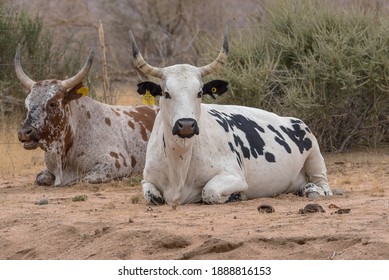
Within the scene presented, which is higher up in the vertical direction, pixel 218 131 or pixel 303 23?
pixel 303 23

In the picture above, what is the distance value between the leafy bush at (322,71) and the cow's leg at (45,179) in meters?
3.22

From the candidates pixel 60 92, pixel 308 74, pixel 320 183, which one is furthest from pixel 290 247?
pixel 308 74

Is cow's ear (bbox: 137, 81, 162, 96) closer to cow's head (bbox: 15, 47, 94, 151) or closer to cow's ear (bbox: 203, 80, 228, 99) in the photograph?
cow's ear (bbox: 203, 80, 228, 99)

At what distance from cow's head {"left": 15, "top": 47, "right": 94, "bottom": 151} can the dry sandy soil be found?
4.99 feet

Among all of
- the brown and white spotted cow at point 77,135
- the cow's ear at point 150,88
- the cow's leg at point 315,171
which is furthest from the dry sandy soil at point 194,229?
the brown and white spotted cow at point 77,135

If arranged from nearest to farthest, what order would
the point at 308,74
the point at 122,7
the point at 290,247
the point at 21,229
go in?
the point at 290,247 < the point at 21,229 < the point at 308,74 < the point at 122,7

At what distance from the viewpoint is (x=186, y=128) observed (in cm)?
938

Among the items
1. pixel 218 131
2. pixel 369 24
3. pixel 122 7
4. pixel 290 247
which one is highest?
pixel 122 7

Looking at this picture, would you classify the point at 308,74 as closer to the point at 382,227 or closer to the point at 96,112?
the point at 96,112

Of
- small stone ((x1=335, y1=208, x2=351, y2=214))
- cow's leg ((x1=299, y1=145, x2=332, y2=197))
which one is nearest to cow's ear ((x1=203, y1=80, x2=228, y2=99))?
cow's leg ((x1=299, y1=145, x2=332, y2=197))

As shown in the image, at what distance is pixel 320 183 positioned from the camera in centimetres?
1130

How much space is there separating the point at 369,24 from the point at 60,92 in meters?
4.87

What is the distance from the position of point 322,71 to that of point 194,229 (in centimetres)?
707

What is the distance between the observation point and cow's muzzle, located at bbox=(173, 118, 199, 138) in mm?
9383
